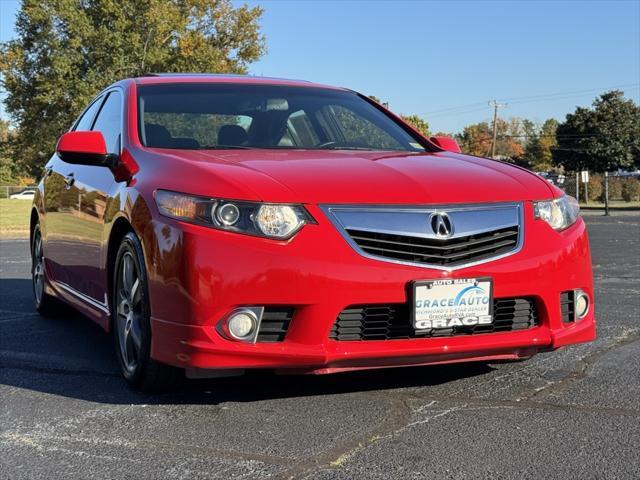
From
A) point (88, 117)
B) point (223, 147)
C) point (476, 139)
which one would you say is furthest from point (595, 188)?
point (476, 139)

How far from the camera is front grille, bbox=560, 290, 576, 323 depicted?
371cm

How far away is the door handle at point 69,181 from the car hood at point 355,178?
134 centimetres

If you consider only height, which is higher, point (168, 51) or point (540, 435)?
point (168, 51)

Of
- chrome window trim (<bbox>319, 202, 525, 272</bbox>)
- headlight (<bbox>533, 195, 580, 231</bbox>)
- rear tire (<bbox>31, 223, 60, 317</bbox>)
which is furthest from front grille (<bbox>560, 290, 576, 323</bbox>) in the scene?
rear tire (<bbox>31, 223, 60, 317</bbox>)

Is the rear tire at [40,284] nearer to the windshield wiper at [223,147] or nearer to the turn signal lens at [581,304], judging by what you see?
the windshield wiper at [223,147]

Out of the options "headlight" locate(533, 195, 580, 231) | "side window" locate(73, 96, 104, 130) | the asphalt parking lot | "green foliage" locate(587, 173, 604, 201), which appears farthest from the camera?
"green foliage" locate(587, 173, 604, 201)

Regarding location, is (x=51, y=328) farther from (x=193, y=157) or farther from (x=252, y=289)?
(x=252, y=289)

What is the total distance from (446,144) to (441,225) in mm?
1837

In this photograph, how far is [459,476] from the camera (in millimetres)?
2686

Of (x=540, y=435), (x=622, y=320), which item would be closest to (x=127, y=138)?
(x=540, y=435)

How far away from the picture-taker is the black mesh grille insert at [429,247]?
128 inches

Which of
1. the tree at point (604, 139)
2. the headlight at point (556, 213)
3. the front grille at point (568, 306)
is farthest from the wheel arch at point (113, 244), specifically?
the tree at point (604, 139)

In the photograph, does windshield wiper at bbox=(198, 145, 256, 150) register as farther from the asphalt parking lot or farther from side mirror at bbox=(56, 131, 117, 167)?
the asphalt parking lot

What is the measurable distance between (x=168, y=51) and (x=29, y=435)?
34.9m
